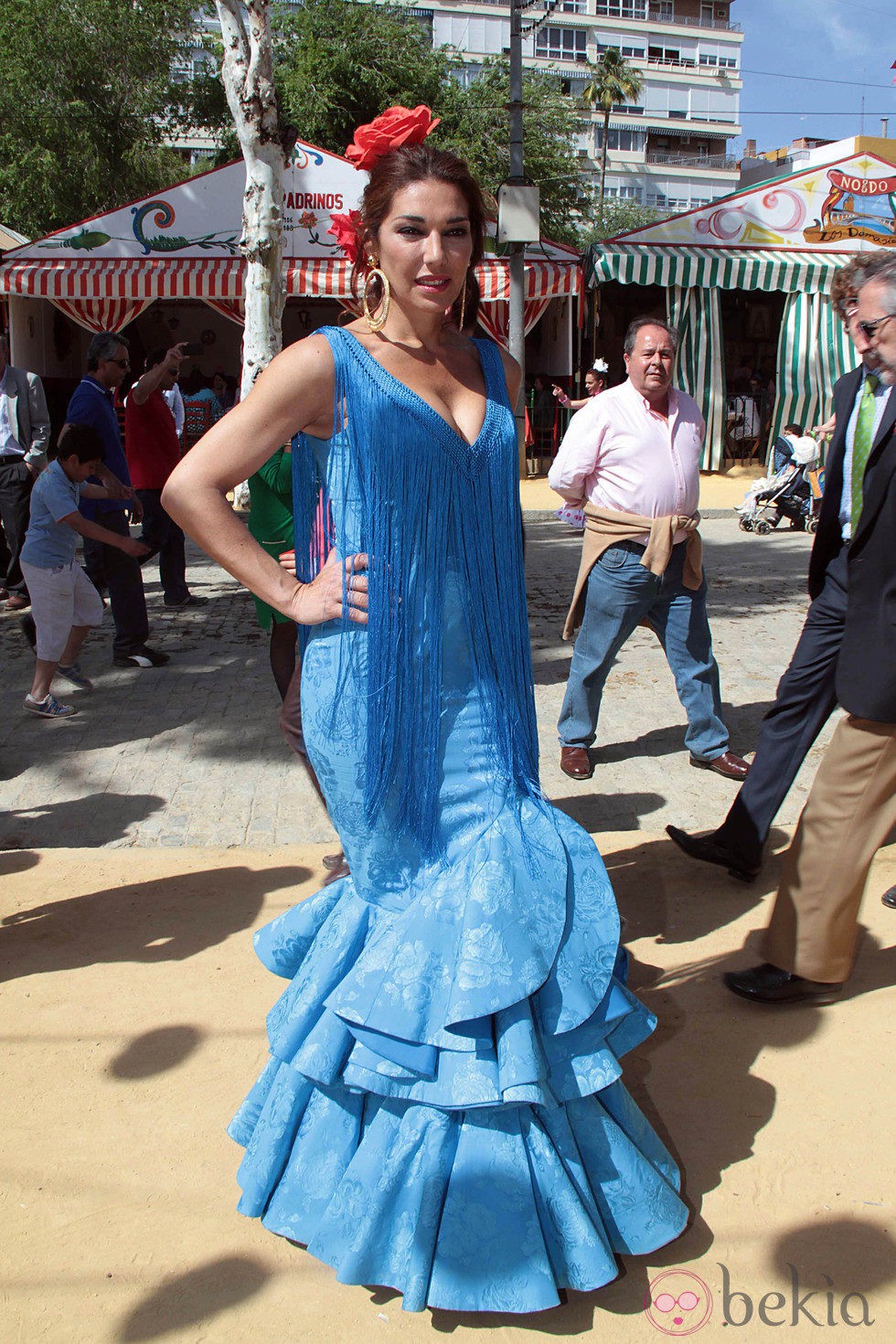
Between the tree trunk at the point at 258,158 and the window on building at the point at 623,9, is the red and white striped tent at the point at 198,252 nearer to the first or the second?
the tree trunk at the point at 258,158

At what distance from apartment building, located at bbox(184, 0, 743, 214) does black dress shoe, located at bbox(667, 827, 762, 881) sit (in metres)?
70.0

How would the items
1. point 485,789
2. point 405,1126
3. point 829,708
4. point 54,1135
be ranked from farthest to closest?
point 829,708 → point 54,1135 → point 485,789 → point 405,1126

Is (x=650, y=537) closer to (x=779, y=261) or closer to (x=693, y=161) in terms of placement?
(x=779, y=261)

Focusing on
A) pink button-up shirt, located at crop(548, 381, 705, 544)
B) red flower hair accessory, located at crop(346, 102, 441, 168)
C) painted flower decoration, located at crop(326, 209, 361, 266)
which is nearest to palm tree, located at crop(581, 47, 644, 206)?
pink button-up shirt, located at crop(548, 381, 705, 544)

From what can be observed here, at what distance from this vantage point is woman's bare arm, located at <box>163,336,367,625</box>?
75.6 inches

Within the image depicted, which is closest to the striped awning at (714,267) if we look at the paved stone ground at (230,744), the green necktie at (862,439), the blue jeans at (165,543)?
the paved stone ground at (230,744)

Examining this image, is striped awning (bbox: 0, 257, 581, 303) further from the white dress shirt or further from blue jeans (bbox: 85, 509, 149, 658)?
the white dress shirt

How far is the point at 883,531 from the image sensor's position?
280 centimetres

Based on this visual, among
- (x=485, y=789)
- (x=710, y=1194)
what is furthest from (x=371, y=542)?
(x=710, y=1194)

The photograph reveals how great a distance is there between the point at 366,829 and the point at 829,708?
1.96m

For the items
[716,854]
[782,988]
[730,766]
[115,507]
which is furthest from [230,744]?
[782,988]

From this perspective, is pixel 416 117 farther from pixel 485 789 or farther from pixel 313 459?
pixel 485 789

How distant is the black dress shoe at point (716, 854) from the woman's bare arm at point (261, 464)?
2214 mm

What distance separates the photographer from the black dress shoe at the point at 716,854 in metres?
3.76
